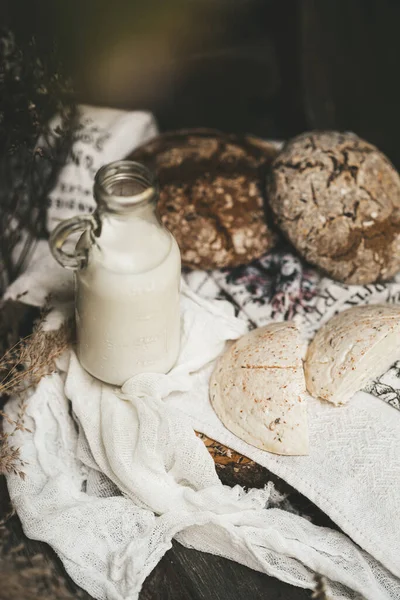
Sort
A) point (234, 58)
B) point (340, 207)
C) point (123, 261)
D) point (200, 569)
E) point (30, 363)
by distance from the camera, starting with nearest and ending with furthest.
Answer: point (123, 261) < point (200, 569) < point (30, 363) < point (340, 207) < point (234, 58)

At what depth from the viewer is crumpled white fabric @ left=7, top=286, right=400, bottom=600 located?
1168mm

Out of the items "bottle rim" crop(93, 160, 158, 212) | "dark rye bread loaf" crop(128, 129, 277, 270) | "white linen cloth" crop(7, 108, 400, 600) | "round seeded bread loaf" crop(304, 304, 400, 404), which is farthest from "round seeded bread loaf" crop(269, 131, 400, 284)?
"bottle rim" crop(93, 160, 158, 212)

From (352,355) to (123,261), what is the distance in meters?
0.47

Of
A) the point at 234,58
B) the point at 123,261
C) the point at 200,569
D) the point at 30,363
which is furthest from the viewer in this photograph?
the point at 234,58

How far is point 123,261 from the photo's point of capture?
1074 millimetres

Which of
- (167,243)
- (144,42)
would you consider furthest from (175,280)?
(144,42)

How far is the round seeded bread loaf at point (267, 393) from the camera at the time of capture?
121cm

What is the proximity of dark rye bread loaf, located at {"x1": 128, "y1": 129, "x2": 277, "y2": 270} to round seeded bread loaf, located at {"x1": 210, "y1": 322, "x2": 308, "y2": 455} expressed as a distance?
31 cm

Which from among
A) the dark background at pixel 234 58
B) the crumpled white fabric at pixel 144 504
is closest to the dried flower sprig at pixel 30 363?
the crumpled white fabric at pixel 144 504

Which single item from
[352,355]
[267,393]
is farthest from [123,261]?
[352,355]

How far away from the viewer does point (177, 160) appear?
1.63 m

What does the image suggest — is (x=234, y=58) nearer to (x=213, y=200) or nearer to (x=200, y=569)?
(x=213, y=200)

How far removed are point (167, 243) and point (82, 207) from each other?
0.69 metres

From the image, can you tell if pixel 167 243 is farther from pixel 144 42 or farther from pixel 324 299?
pixel 144 42
